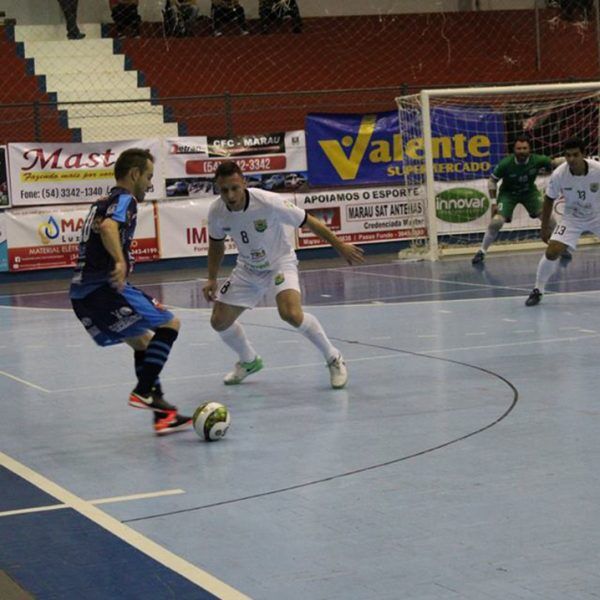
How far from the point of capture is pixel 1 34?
23.9 m

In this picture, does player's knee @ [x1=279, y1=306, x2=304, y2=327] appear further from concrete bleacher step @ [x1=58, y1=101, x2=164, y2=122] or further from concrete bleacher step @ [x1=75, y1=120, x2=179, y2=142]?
concrete bleacher step @ [x1=58, y1=101, x2=164, y2=122]

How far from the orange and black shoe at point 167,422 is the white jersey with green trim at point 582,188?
283 inches

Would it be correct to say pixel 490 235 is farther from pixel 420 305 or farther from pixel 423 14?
pixel 423 14

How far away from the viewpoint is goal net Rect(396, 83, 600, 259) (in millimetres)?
21297

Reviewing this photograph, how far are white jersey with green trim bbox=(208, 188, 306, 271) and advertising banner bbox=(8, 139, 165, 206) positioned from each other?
11.6m

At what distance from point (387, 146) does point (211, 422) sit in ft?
52.0

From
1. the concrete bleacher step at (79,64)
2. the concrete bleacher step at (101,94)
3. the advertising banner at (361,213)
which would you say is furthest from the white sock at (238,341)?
the concrete bleacher step at (79,64)

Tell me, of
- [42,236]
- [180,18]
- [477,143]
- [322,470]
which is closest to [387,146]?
[477,143]

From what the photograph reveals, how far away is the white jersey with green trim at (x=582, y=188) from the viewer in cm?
1410

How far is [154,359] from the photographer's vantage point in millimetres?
8086

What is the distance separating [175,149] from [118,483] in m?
15.2

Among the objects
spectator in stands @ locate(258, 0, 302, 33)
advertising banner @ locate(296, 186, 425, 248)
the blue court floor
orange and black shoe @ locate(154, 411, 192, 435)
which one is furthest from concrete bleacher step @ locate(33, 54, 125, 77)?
orange and black shoe @ locate(154, 411, 192, 435)

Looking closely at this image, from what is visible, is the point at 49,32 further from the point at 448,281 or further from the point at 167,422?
the point at 167,422

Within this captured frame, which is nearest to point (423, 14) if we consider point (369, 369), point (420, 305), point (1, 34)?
point (1, 34)
